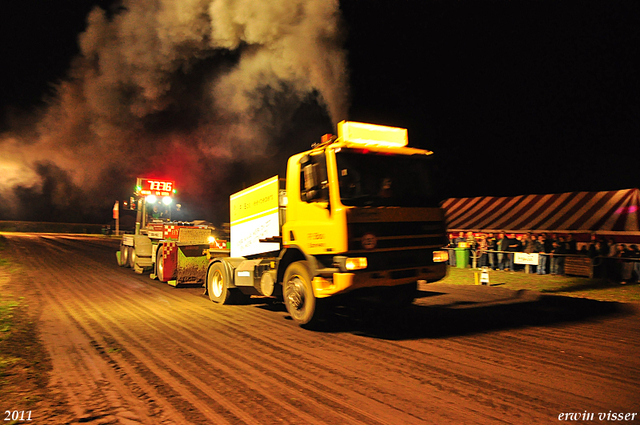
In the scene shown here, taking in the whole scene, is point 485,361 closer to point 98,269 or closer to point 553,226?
point 553,226

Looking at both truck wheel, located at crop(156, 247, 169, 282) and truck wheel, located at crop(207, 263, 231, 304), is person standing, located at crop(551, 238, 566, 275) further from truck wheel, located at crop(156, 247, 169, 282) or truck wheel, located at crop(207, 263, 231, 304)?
truck wheel, located at crop(156, 247, 169, 282)

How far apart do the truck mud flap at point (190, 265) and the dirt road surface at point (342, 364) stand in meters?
3.37

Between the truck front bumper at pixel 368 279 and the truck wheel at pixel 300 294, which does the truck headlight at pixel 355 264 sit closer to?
the truck front bumper at pixel 368 279

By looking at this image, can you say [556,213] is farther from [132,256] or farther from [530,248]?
[132,256]

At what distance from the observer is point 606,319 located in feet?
24.0

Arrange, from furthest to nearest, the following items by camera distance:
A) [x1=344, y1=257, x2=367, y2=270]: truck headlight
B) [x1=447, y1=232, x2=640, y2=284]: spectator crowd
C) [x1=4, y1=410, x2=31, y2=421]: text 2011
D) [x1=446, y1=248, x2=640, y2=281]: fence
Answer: [x1=447, y1=232, x2=640, y2=284]: spectator crowd → [x1=446, y1=248, x2=640, y2=281]: fence → [x1=344, y1=257, x2=367, y2=270]: truck headlight → [x1=4, y1=410, x2=31, y2=421]: text 2011

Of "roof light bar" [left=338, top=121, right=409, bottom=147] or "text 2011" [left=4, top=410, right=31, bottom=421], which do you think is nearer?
"text 2011" [left=4, top=410, right=31, bottom=421]

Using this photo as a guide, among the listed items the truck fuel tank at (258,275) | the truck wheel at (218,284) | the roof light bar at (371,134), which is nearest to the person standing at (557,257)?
the roof light bar at (371,134)

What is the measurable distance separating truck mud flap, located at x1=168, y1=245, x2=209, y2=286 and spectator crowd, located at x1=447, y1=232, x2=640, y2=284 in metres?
10.7

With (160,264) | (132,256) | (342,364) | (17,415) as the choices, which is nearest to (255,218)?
(342,364)

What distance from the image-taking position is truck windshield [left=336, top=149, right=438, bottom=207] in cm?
609

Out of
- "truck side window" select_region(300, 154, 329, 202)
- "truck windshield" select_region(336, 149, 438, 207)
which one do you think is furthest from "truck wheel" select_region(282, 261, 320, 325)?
"truck windshield" select_region(336, 149, 438, 207)

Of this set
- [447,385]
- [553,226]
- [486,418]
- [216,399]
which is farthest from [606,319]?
[553,226]

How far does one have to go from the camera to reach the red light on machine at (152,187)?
54.5 feet
